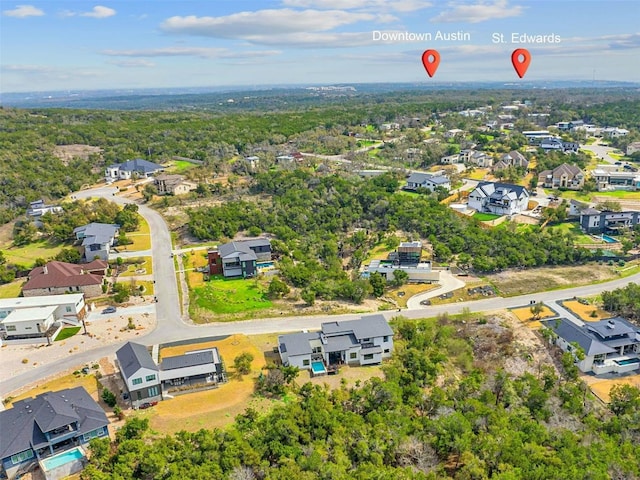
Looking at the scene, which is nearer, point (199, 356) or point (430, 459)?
point (430, 459)

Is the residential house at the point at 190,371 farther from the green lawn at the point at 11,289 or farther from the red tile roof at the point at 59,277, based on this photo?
the green lawn at the point at 11,289

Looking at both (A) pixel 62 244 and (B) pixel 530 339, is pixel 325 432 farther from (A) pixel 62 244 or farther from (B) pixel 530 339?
(A) pixel 62 244

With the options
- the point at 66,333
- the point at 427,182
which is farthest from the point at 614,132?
the point at 66,333

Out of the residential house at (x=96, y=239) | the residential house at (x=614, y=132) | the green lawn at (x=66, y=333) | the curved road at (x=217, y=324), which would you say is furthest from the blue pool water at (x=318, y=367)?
the residential house at (x=614, y=132)

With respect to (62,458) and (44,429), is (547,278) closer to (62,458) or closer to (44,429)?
(62,458)

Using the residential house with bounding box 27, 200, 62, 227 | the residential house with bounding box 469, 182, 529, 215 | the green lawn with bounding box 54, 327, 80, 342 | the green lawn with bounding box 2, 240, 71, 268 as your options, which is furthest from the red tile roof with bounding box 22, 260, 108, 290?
the residential house with bounding box 469, 182, 529, 215

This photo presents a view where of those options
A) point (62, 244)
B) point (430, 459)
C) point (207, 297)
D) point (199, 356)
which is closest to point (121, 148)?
point (62, 244)

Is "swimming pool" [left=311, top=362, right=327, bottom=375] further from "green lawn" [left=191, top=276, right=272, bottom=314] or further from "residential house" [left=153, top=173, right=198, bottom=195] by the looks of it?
"residential house" [left=153, top=173, right=198, bottom=195]

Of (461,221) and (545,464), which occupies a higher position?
(461,221)
